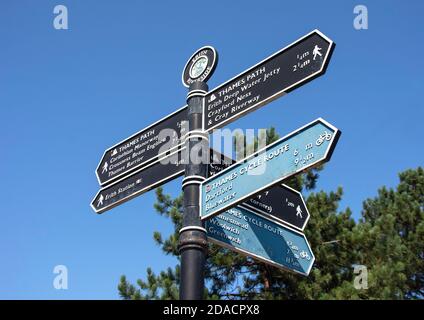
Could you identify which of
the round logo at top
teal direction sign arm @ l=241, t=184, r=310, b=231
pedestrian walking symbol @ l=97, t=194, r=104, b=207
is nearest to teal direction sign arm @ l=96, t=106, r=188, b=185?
pedestrian walking symbol @ l=97, t=194, r=104, b=207

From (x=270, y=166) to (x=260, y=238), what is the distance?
36.7 inches

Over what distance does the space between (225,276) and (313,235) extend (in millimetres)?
1874

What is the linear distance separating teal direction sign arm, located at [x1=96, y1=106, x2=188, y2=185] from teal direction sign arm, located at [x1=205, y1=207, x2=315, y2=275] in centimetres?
85

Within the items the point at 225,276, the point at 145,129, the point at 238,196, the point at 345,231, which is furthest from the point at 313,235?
the point at 238,196

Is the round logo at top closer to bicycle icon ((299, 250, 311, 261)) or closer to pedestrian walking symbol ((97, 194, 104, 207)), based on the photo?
pedestrian walking symbol ((97, 194, 104, 207))

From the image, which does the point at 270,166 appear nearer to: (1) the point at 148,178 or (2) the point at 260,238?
(2) the point at 260,238

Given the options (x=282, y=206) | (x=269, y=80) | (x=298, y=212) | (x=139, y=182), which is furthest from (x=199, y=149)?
(x=298, y=212)

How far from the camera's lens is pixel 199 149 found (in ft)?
17.3

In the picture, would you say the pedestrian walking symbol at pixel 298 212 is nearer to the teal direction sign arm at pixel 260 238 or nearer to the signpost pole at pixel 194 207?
the teal direction sign arm at pixel 260 238

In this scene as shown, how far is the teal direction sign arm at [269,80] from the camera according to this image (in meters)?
4.77

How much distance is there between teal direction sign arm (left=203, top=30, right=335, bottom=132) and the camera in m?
4.77

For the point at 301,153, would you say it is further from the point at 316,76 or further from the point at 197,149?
the point at 197,149

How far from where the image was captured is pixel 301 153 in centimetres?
448
